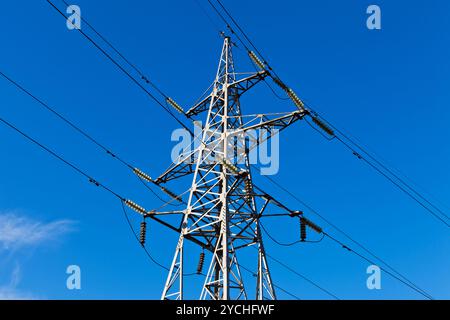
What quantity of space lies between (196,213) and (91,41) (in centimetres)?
917

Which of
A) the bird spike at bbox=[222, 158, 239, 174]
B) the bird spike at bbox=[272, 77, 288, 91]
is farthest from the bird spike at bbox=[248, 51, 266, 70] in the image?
the bird spike at bbox=[222, 158, 239, 174]

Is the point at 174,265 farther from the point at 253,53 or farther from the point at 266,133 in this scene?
the point at 253,53

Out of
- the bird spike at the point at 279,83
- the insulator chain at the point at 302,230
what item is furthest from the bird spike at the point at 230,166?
the bird spike at the point at 279,83

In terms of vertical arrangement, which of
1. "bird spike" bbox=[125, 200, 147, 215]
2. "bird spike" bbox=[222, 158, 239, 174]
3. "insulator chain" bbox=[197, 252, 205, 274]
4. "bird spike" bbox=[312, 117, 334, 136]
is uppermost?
"bird spike" bbox=[312, 117, 334, 136]

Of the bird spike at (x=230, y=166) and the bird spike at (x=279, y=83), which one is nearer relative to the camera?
the bird spike at (x=230, y=166)

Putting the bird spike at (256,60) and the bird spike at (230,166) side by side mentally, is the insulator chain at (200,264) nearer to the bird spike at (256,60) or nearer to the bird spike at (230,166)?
the bird spike at (230,166)

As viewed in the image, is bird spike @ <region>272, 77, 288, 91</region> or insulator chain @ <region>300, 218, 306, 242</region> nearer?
insulator chain @ <region>300, 218, 306, 242</region>

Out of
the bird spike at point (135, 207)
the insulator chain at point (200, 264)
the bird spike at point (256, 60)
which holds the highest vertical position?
the bird spike at point (256, 60)

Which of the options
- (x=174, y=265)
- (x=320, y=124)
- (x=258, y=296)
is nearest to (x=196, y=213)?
(x=174, y=265)

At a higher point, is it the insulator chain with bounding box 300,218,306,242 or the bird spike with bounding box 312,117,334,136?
the bird spike with bounding box 312,117,334,136

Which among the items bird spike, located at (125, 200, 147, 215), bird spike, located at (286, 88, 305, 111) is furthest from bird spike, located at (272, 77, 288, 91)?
bird spike, located at (125, 200, 147, 215)

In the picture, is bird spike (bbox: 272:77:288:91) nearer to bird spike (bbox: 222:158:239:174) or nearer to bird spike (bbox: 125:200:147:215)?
bird spike (bbox: 222:158:239:174)

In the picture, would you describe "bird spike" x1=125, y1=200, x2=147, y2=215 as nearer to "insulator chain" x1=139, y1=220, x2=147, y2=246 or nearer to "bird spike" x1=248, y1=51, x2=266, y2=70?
"insulator chain" x1=139, y1=220, x2=147, y2=246
